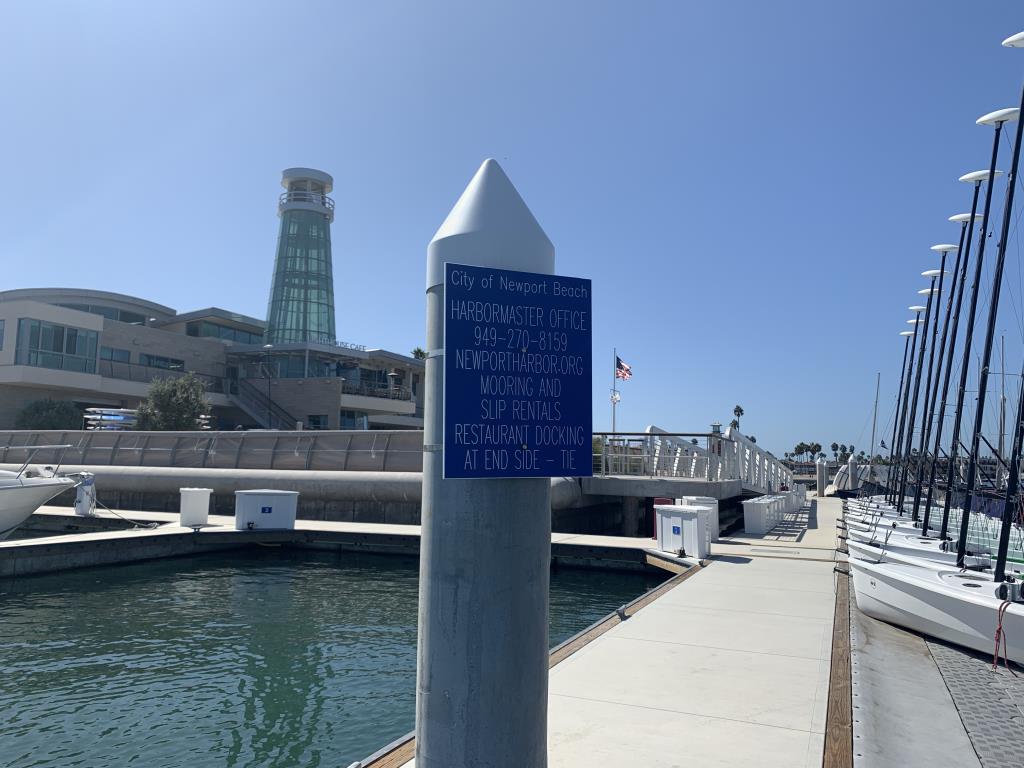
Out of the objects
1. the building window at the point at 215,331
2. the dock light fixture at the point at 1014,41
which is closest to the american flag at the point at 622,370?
the dock light fixture at the point at 1014,41

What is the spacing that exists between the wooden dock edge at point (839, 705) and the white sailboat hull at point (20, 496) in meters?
18.8

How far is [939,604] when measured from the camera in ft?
28.0

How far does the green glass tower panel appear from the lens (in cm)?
8338

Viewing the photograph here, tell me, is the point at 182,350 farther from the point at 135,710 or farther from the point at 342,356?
the point at 135,710

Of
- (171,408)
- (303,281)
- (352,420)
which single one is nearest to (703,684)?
(171,408)

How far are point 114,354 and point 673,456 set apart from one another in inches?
1889

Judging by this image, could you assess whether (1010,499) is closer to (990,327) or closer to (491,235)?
(990,327)

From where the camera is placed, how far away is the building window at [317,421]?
62156mm

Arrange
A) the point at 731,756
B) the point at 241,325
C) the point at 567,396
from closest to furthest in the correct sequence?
the point at 567,396
the point at 731,756
the point at 241,325

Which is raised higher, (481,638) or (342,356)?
(342,356)

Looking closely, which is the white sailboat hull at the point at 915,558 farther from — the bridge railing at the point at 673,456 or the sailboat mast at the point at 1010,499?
the bridge railing at the point at 673,456

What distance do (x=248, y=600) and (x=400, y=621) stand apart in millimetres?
3324

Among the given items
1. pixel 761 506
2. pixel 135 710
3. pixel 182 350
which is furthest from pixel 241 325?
pixel 135 710

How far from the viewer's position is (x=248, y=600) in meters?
13.4
